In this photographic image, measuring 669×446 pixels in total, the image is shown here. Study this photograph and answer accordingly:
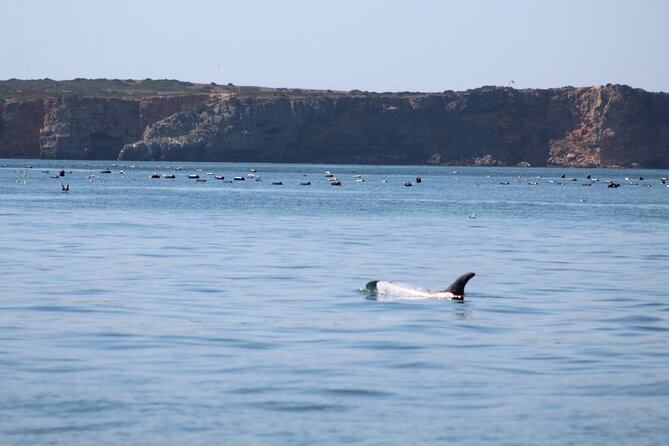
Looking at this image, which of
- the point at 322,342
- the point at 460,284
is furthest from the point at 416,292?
the point at 322,342

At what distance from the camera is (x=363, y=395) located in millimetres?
17188

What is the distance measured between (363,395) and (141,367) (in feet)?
12.9

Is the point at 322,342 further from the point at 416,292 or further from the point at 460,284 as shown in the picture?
the point at 460,284

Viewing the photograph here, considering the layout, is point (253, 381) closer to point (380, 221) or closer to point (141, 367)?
point (141, 367)

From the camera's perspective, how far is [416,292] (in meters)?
28.9

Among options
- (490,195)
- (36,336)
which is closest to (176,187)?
(490,195)

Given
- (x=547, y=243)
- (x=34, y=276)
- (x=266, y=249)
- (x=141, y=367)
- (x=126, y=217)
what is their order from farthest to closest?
(x=126, y=217) < (x=547, y=243) < (x=266, y=249) < (x=34, y=276) < (x=141, y=367)

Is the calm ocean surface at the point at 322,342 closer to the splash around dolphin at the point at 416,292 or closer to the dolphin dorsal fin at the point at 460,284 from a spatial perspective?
the splash around dolphin at the point at 416,292

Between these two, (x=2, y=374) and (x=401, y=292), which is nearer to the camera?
(x=2, y=374)

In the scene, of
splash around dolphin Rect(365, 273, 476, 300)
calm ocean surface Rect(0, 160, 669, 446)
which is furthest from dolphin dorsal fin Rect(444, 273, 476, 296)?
calm ocean surface Rect(0, 160, 669, 446)

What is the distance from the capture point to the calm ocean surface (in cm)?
1561

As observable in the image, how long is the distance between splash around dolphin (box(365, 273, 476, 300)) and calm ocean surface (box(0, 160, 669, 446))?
1.84 ft

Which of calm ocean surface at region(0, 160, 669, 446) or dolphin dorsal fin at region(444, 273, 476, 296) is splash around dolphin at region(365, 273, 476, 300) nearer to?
dolphin dorsal fin at region(444, 273, 476, 296)

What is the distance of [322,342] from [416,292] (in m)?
7.63
